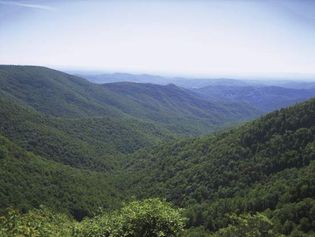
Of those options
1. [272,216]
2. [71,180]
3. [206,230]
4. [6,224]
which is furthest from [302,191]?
[71,180]

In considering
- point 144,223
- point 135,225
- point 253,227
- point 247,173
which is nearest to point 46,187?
point 247,173

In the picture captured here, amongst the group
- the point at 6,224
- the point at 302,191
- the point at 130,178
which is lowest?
the point at 130,178

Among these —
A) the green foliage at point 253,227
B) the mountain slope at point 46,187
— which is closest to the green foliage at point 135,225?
the green foliage at point 253,227

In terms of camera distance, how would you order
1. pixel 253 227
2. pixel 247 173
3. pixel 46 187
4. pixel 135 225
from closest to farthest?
pixel 253 227
pixel 135 225
pixel 247 173
pixel 46 187

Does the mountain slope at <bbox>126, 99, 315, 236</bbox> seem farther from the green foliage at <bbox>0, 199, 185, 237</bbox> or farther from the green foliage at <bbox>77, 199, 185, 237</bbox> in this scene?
the green foliage at <bbox>0, 199, 185, 237</bbox>

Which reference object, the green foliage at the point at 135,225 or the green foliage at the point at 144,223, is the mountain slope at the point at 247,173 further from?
the green foliage at the point at 135,225

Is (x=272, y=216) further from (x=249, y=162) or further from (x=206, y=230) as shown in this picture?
(x=249, y=162)

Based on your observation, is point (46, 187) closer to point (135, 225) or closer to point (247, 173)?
point (247, 173)

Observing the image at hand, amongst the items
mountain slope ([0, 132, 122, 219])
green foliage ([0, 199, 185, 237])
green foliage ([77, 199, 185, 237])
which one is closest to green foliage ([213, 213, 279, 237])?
green foliage ([77, 199, 185, 237])
